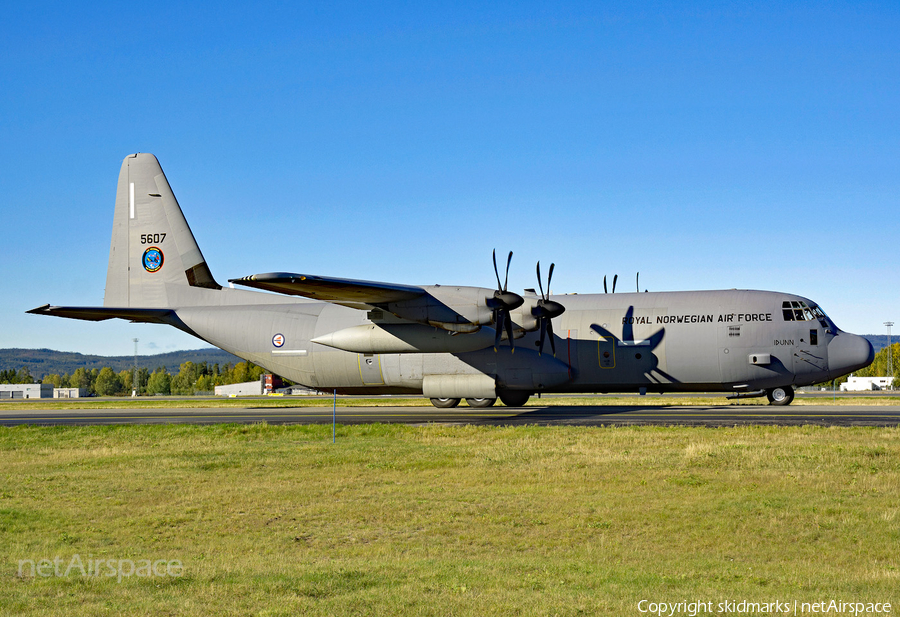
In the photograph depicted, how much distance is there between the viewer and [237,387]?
5310 inches

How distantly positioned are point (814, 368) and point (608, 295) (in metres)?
9.23

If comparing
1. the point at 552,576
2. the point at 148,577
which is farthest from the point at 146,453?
the point at 552,576

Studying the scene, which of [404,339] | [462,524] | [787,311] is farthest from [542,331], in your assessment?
[462,524]

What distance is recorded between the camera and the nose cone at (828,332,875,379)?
2994cm

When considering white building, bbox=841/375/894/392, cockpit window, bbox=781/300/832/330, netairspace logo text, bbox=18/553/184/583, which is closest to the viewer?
netairspace logo text, bbox=18/553/184/583

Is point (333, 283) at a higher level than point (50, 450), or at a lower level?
higher

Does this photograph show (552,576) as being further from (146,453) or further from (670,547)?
(146,453)

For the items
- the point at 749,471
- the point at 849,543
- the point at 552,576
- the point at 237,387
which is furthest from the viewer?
the point at 237,387

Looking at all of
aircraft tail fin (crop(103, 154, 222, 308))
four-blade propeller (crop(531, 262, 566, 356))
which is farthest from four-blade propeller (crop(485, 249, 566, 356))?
aircraft tail fin (crop(103, 154, 222, 308))

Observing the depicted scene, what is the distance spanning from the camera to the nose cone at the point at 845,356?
98.2 feet

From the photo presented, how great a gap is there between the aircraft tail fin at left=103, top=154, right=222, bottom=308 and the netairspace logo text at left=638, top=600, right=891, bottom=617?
113 feet

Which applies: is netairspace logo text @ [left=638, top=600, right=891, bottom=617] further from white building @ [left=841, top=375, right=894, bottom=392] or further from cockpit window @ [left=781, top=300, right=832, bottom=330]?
white building @ [left=841, top=375, right=894, bottom=392]

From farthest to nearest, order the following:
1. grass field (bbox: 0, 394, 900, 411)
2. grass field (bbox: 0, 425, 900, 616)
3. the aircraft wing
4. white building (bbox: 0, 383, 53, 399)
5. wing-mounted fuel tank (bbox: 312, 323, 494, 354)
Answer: white building (bbox: 0, 383, 53, 399) < grass field (bbox: 0, 394, 900, 411) < wing-mounted fuel tank (bbox: 312, 323, 494, 354) < the aircraft wing < grass field (bbox: 0, 425, 900, 616)

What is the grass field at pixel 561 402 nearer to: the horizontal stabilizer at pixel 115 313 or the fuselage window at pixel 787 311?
the fuselage window at pixel 787 311
